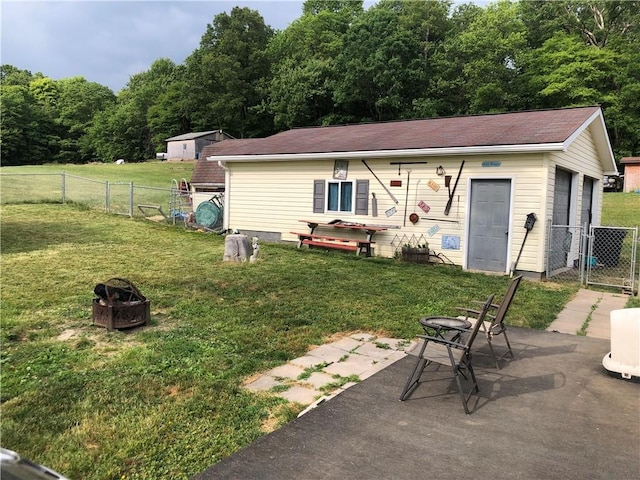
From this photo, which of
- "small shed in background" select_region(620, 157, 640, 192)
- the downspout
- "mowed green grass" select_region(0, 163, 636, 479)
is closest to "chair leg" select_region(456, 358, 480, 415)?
"mowed green grass" select_region(0, 163, 636, 479)

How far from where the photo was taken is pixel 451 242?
35.0ft

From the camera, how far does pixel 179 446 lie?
2.89 metres

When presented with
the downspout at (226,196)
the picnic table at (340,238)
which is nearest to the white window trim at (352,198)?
the picnic table at (340,238)

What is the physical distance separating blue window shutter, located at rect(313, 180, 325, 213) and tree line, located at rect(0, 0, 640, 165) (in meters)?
24.3

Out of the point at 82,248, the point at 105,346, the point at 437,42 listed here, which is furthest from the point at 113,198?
the point at 437,42

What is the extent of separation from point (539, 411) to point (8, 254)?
969cm

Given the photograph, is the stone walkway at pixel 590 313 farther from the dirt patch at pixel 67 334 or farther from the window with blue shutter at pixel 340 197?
the dirt patch at pixel 67 334

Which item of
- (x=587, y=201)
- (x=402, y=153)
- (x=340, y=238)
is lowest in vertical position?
(x=340, y=238)

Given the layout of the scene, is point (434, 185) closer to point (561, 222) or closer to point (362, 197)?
point (362, 197)

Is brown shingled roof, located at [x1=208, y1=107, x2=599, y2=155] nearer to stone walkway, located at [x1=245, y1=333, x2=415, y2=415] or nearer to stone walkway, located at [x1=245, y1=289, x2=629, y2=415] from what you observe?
stone walkway, located at [x1=245, y1=289, x2=629, y2=415]

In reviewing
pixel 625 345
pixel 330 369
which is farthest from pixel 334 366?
pixel 625 345

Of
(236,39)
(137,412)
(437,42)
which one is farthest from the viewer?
(236,39)

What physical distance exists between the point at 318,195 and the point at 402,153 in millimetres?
2780

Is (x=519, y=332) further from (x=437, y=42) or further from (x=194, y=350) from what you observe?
(x=437, y=42)
